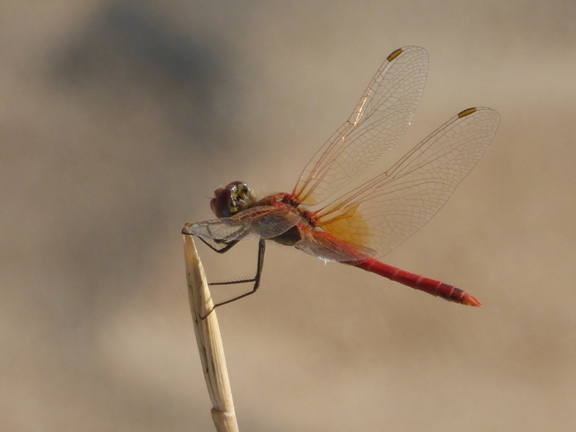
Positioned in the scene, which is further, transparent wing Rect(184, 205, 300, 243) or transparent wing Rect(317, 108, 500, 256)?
transparent wing Rect(317, 108, 500, 256)

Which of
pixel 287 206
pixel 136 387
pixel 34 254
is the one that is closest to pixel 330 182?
pixel 287 206

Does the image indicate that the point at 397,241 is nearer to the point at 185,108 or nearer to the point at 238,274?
the point at 238,274

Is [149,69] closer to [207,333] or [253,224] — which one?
[253,224]

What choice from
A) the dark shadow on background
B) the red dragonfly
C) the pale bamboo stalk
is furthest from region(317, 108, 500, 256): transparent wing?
the dark shadow on background

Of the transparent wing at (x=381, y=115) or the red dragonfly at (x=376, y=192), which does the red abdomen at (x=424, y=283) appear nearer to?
the red dragonfly at (x=376, y=192)

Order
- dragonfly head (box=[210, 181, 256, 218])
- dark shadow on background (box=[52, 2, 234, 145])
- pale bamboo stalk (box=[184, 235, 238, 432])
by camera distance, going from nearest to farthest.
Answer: pale bamboo stalk (box=[184, 235, 238, 432])
dragonfly head (box=[210, 181, 256, 218])
dark shadow on background (box=[52, 2, 234, 145])

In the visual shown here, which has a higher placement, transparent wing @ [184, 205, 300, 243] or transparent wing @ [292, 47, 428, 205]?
transparent wing @ [292, 47, 428, 205]

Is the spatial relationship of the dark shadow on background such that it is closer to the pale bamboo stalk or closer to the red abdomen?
the red abdomen
